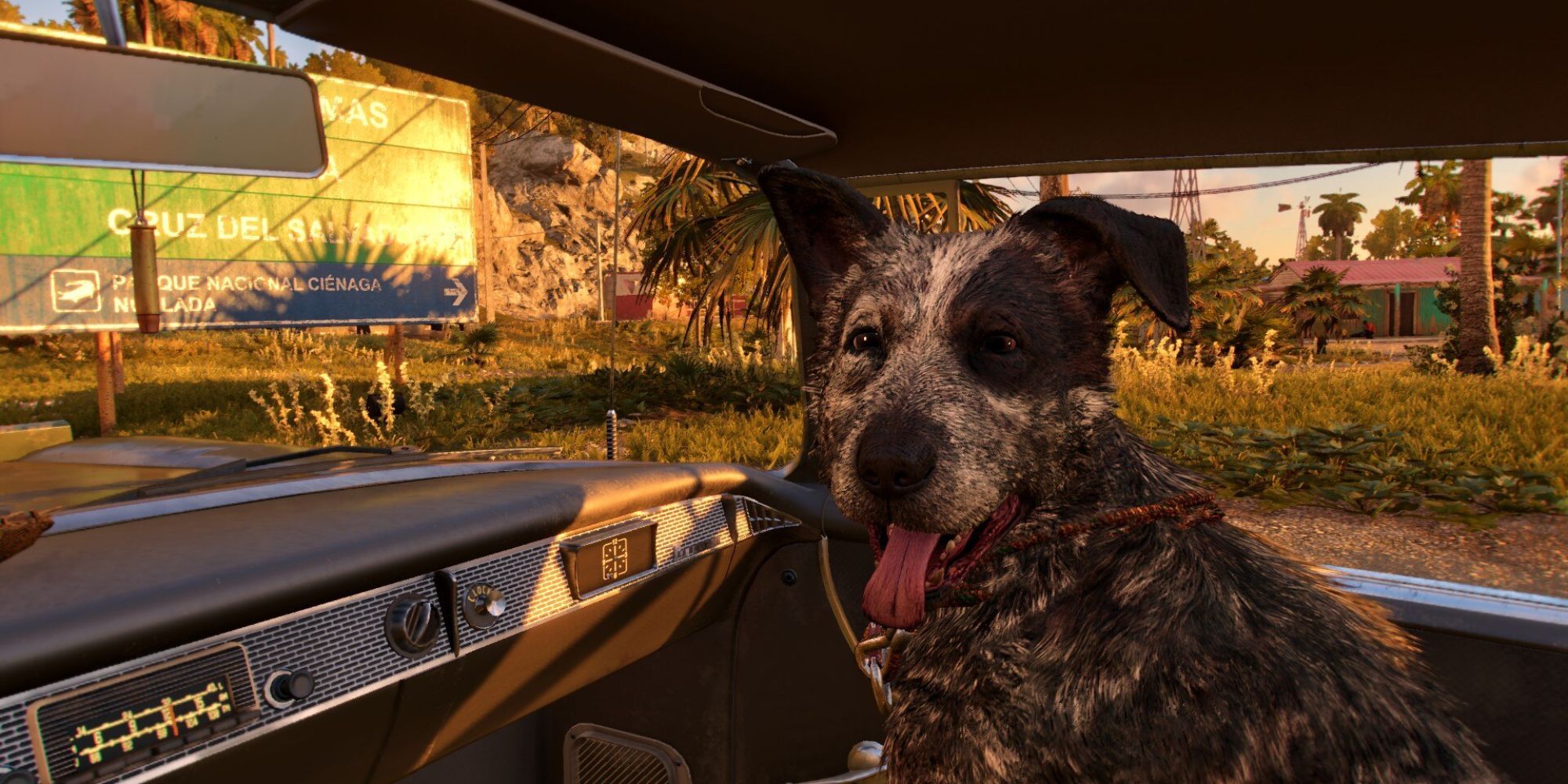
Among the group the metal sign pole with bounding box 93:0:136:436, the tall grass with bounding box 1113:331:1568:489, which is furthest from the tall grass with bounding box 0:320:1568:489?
the metal sign pole with bounding box 93:0:136:436

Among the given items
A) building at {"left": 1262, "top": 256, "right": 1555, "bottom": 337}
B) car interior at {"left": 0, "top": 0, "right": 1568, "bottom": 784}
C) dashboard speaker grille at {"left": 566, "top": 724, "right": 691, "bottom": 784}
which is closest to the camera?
→ car interior at {"left": 0, "top": 0, "right": 1568, "bottom": 784}

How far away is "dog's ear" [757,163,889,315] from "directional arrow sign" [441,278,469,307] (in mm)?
15942

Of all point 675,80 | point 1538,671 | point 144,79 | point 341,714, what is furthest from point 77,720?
point 1538,671

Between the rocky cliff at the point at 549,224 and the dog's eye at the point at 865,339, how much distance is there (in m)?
51.5

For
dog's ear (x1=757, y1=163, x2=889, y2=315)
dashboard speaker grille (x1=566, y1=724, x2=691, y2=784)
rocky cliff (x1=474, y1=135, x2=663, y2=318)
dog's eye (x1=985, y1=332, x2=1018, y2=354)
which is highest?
rocky cliff (x1=474, y1=135, x2=663, y2=318)

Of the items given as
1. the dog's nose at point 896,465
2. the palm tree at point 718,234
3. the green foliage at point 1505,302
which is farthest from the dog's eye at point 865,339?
the green foliage at point 1505,302

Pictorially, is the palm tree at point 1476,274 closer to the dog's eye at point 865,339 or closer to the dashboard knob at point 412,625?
the dog's eye at point 865,339

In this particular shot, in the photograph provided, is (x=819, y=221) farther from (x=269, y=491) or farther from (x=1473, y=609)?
(x=1473, y=609)

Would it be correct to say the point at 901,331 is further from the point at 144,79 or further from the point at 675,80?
the point at 144,79

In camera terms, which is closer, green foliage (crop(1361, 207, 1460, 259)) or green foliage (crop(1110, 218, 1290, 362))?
green foliage (crop(1110, 218, 1290, 362))

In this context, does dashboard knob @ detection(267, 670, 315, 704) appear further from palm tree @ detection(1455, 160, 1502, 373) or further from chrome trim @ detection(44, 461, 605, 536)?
palm tree @ detection(1455, 160, 1502, 373)

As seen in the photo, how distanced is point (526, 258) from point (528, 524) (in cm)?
5534

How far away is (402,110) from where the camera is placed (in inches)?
637

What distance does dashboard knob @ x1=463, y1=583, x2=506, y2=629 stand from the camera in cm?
210
